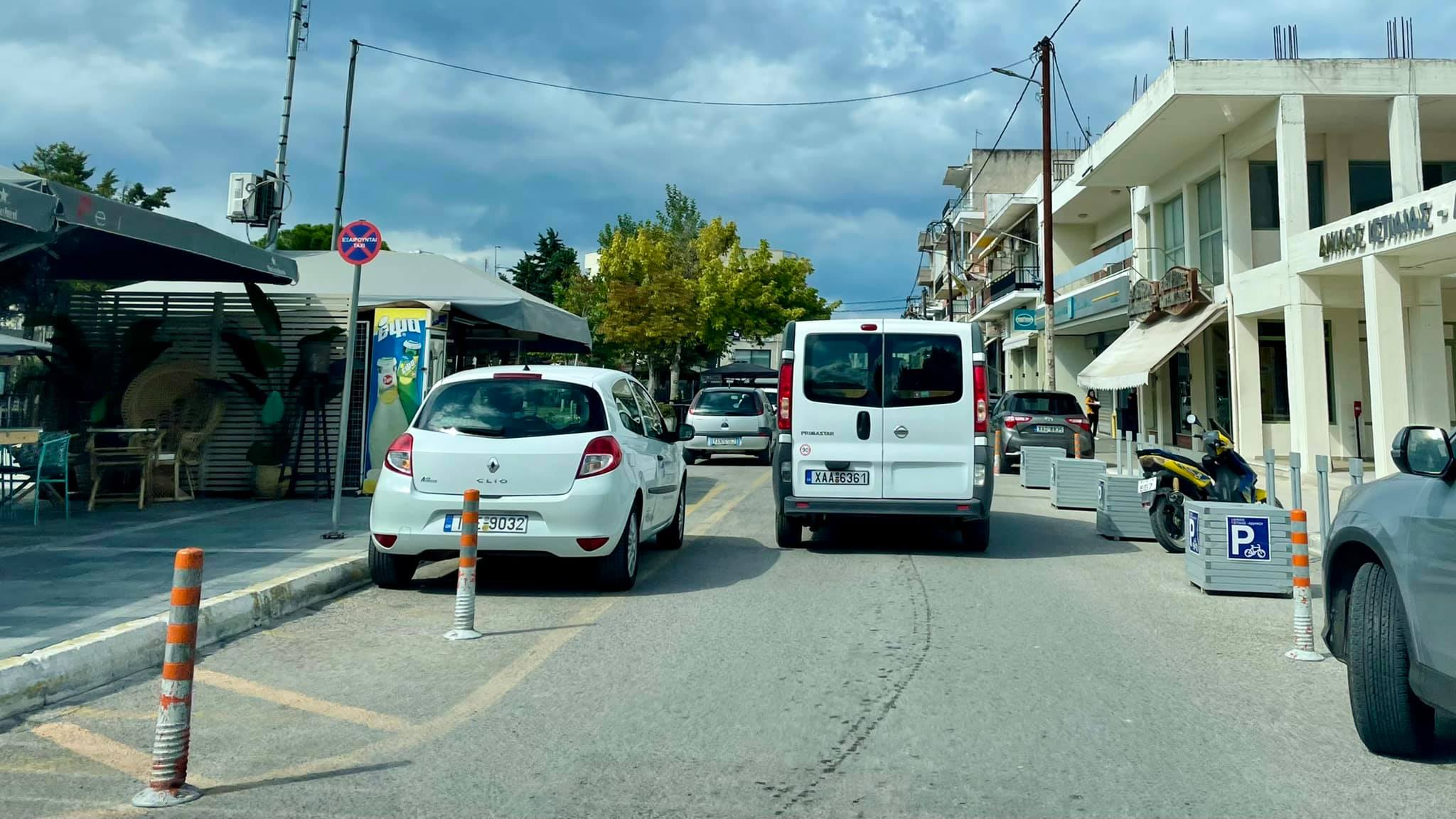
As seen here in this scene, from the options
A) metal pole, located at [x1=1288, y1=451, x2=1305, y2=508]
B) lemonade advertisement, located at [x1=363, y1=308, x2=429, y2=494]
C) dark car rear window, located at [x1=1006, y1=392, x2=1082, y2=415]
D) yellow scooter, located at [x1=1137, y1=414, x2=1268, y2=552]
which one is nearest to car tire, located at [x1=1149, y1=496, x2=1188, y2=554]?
yellow scooter, located at [x1=1137, y1=414, x2=1268, y2=552]

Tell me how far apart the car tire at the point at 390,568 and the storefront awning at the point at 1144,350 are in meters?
17.1

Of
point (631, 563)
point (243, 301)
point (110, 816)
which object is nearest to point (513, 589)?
point (631, 563)

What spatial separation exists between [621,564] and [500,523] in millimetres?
940

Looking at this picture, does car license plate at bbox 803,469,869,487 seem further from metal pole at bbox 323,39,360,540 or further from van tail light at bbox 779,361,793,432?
metal pole at bbox 323,39,360,540

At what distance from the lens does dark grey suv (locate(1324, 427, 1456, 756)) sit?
3.67 metres

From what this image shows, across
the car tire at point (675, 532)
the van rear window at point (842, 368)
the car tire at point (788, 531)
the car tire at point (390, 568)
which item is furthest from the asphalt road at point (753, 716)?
the van rear window at point (842, 368)

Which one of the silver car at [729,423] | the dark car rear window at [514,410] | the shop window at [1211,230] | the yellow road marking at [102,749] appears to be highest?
the shop window at [1211,230]

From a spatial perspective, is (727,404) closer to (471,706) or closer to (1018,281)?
(471,706)

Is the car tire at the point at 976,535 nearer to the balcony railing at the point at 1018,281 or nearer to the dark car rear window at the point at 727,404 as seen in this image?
the dark car rear window at the point at 727,404

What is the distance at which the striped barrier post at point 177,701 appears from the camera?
3.68 metres

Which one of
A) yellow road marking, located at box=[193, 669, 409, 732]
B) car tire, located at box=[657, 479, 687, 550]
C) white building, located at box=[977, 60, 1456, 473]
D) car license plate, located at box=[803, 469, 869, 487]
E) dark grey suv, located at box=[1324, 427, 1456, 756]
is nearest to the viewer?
dark grey suv, located at box=[1324, 427, 1456, 756]

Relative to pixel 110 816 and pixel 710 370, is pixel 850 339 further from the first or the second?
pixel 710 370

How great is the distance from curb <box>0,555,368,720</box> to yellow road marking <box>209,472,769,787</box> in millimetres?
1624

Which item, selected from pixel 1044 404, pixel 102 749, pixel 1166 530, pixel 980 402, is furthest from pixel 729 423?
pixel 102 749
